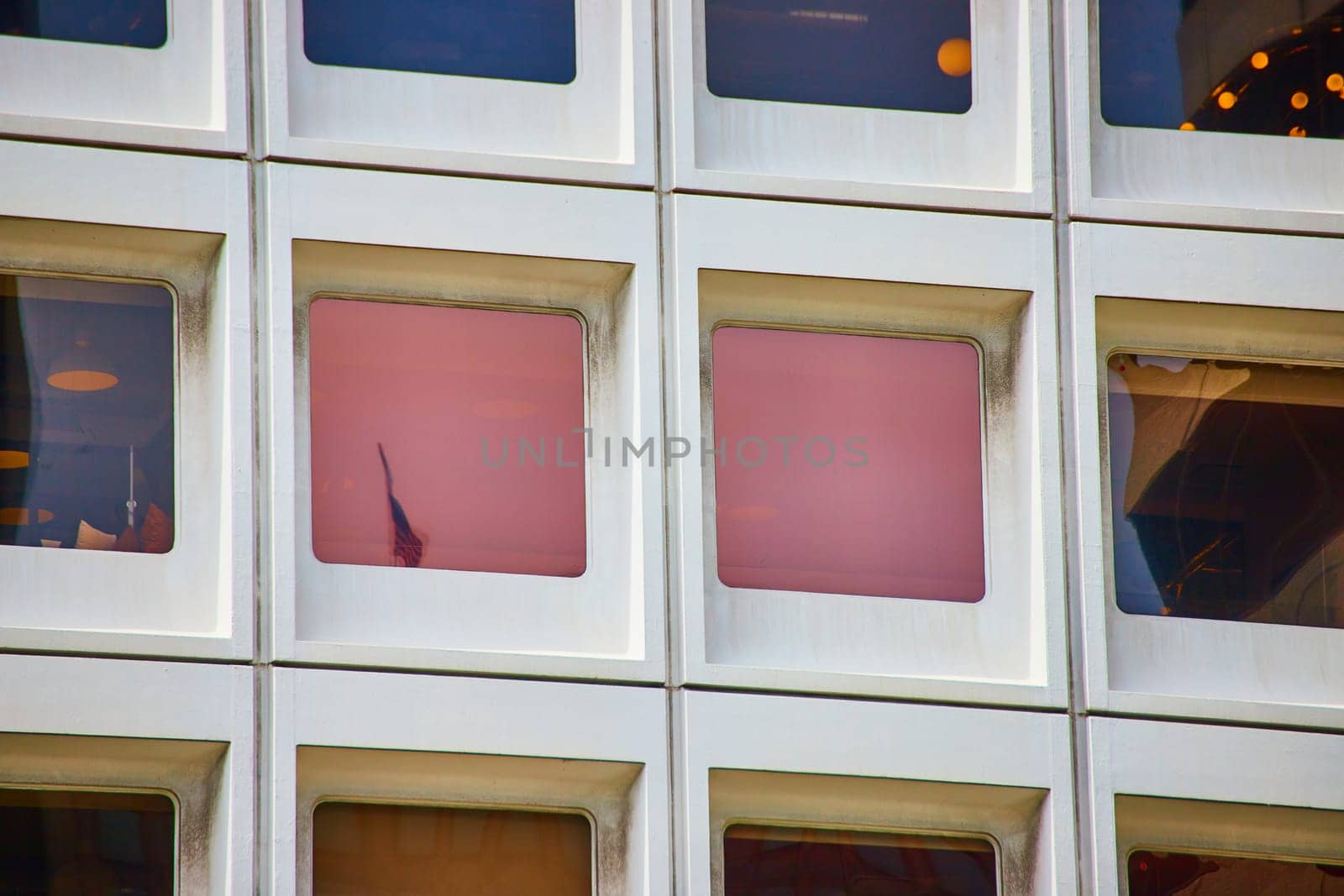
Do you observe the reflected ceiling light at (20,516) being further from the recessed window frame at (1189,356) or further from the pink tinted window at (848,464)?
the recessed window frame at (1189,356)

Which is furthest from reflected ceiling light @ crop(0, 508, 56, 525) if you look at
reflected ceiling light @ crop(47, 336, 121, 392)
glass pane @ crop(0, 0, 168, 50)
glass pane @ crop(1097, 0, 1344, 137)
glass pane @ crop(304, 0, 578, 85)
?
glass pane @ crop(1097, 0, 1344, 137)

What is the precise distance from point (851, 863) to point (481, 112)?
593 centimetres

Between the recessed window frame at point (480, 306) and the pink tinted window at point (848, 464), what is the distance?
0.75m

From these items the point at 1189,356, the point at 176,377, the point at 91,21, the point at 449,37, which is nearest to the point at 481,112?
the point at 449,37

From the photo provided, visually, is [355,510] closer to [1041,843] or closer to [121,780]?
[121,780]

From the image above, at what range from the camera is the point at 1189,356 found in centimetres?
1563

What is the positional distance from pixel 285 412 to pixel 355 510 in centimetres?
86

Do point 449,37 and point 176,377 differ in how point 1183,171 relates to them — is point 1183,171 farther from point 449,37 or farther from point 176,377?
point 176,377

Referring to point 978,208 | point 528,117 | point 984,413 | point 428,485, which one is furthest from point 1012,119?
point 428,485

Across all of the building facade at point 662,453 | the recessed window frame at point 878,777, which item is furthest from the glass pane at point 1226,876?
the recessed window frame at point 878,777

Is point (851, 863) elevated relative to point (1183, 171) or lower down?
lower down

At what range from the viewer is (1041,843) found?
47.7 ft

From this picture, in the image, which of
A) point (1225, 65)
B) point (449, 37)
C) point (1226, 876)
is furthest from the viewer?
point (1225, 65)

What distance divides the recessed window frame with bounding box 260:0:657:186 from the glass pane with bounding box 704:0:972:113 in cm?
71
